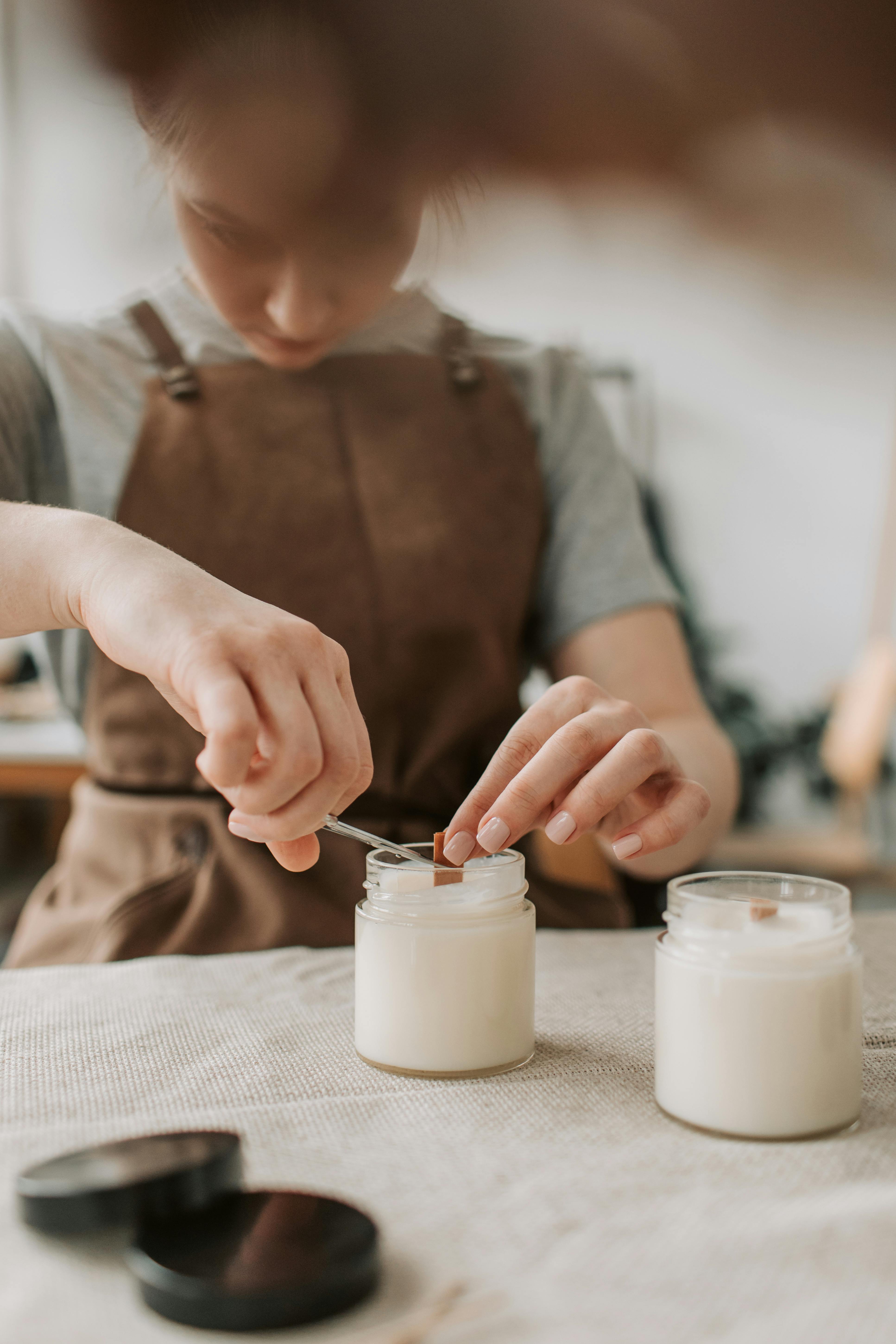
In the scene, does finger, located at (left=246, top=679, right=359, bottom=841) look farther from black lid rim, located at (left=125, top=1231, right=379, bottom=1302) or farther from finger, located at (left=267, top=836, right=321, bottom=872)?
black lid rim, located at (left=125, top=1231, right=379, bottom=1302)

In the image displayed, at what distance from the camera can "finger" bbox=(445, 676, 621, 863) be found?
61cm

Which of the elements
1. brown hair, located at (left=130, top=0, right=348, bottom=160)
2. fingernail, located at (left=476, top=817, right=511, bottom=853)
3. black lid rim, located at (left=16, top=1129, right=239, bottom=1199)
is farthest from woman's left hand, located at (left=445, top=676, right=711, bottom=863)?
brown hair, located at (left=130, top=0, right=348, bottom=160)

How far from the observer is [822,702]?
263 cm

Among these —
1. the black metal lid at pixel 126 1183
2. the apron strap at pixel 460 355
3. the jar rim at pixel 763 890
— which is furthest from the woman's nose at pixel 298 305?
the black metal lid at pixel 126 1183

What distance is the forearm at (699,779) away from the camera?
928 millimetres

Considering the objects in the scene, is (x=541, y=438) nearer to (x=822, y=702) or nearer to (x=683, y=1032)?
(x=683, y=1032)

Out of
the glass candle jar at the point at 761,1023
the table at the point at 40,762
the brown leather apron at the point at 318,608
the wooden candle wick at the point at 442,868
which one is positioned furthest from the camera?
the table at the point at 40,762

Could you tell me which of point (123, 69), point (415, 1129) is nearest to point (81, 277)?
point (123, 69)

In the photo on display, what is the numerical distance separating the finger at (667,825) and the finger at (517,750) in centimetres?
8

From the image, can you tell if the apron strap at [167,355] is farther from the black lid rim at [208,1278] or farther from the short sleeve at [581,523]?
the black lid rim at [208,1278]

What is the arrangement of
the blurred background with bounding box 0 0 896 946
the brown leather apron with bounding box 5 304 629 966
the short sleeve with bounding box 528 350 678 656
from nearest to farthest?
1. the brown leather apron with bounding box 5 304 629 966
2. the short sleeve with bounding box 528 350 678 656
3. the blurred background with bounding box 0 0 896 946

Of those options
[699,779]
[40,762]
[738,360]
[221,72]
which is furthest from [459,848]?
[738,360]

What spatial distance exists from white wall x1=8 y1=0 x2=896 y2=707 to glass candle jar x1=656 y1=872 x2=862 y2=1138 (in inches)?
82.5

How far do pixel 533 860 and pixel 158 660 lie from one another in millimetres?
642
